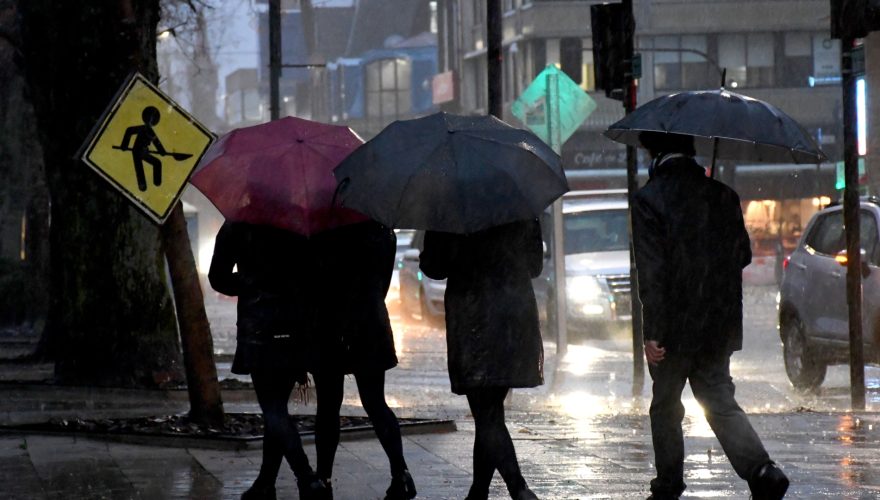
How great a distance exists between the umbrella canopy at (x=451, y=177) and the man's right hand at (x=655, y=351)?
799mm

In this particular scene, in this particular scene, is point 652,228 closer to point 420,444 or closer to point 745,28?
point 420,444

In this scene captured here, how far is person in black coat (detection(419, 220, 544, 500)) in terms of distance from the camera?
25.4 feet

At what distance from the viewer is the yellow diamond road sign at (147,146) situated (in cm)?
1076

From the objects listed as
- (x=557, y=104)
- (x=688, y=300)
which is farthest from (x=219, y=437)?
(x=557, y=104)

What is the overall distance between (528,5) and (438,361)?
43.8 meters

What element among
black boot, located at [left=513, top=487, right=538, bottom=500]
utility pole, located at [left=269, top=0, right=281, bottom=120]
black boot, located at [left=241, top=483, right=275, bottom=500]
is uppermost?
utility pole, located at [left=269, top=0, right=281, bottom=120]

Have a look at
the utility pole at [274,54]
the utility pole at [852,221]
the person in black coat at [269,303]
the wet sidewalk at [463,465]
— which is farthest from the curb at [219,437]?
the utility pole at [274,54]

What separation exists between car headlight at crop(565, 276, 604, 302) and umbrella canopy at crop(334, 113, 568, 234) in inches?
593

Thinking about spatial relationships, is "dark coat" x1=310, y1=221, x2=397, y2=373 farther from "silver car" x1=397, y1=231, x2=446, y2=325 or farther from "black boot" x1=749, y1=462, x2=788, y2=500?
"silver car" x1=397, y1=231, x2=446, y2=325

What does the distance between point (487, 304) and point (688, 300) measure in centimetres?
91

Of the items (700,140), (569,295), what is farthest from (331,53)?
(700,140)

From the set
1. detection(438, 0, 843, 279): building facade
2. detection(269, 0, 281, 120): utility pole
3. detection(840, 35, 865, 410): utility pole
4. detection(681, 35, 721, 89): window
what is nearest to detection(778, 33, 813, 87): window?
detection(438, 0, 843, 279): building facade

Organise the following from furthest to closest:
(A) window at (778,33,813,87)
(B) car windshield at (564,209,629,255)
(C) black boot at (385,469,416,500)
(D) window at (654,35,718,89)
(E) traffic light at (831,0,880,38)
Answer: (A) window at (778,33,813,87) → (D) window at (654,35,718,89) → (B) car windshield at (564,209,629,255) → (E) traffic light at (831,0,880,38) → (C) black boot at (385,469,416,500)

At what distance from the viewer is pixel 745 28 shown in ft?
212
